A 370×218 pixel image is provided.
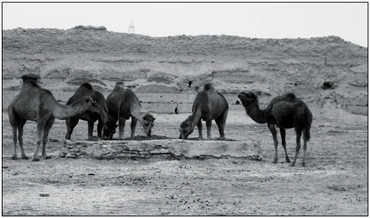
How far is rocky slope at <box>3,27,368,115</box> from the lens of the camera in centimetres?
3278

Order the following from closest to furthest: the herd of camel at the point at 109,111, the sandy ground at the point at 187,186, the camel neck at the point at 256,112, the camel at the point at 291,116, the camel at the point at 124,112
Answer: the sandy ground at the point at 187,186 → the camel at the point at 291,116 → the herd of camel at the point at 109,111 → the camel neck at the point at 256,112 → the camel at the point at 124,112

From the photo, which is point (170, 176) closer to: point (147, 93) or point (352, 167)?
point (352, 167)

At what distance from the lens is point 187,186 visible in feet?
39.3

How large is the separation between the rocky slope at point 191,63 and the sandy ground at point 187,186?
1456cm

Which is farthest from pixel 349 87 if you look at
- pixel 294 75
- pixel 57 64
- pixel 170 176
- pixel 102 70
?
pixel 170 176

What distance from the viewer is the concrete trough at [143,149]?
1553cm

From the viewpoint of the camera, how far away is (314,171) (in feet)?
46.3

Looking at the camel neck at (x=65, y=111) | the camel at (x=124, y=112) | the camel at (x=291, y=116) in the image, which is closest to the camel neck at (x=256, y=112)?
the camel at (x=291, y=116)

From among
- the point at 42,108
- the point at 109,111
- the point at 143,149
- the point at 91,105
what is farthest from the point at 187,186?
the point at 109,111

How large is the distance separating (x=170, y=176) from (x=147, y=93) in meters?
18.8

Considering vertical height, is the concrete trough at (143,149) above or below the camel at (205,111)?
below

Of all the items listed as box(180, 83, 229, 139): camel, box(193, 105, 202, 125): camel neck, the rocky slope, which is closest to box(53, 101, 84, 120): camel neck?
box(180, 83, 229, 139): camel

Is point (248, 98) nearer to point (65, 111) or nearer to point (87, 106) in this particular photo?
point (87, 106)

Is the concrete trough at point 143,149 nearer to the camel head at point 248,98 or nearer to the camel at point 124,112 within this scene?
the camel at point 124,112
